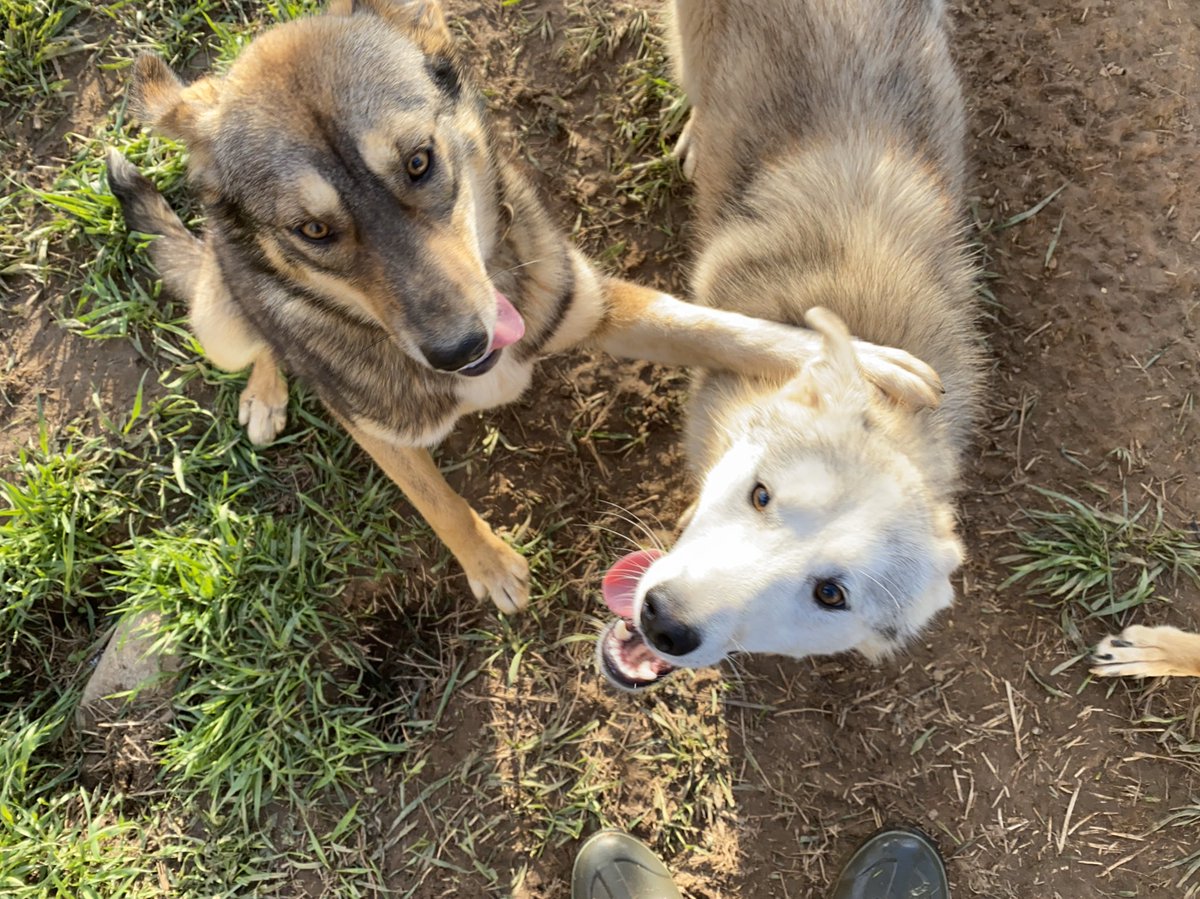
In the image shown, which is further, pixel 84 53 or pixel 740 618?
pixel 84 53

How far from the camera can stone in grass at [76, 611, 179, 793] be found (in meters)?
2.82

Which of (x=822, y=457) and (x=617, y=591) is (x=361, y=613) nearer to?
(x=617, y=591)

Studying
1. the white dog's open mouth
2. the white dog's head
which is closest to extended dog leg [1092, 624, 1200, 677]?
the white dog's head

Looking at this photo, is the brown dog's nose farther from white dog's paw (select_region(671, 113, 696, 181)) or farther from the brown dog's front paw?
white dog's paw (select_region(671, 113, 696, 181))

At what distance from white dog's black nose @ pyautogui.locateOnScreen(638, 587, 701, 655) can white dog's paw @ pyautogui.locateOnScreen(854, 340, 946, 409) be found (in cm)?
86

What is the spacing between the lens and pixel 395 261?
6.18 ft

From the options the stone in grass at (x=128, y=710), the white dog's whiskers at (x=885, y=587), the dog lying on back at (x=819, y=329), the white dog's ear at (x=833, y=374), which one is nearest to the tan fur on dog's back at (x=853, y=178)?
the dog lying on back at (x=819, y=329)

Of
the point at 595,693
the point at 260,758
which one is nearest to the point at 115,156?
the point at 260,758

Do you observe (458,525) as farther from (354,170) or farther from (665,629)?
(354,170)

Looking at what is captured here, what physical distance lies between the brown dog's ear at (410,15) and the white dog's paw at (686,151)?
4.02ft

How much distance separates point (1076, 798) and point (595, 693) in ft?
5.89

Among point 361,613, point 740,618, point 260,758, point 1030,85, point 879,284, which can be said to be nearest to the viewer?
point 740,618

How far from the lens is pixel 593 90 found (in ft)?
11.0

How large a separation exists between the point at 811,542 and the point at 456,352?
0.98 meters
